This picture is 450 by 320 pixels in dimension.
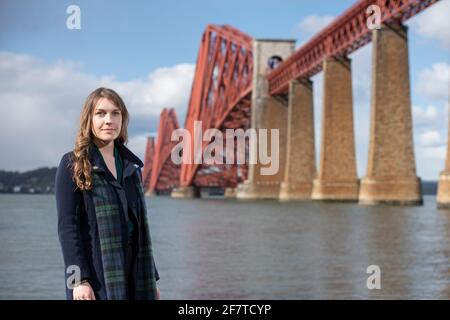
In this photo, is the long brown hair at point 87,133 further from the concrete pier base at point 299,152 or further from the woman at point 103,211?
the concrete pier base at point 299,152

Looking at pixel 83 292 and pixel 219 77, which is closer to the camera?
pixel 83 292

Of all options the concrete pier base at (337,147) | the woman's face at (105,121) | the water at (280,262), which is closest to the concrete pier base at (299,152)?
the concrete pier base at (337,147)

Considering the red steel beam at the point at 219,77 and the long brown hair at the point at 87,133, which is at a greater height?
the red steel beam at the point at 219,77

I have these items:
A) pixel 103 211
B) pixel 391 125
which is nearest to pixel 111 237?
pixel 103 211

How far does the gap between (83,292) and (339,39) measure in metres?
56.6

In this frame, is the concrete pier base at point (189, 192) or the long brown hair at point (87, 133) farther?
the concrete pier base at point (189, 192)

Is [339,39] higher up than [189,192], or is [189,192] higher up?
[339,39]

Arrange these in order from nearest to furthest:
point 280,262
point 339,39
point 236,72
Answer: point 280,262, point 339,39, point 236,72

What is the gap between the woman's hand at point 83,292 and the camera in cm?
289

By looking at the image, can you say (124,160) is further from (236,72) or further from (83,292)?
(236,72)

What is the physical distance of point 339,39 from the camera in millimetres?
57906

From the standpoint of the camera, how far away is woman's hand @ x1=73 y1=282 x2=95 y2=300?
9.48 ft

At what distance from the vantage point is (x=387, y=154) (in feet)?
145
